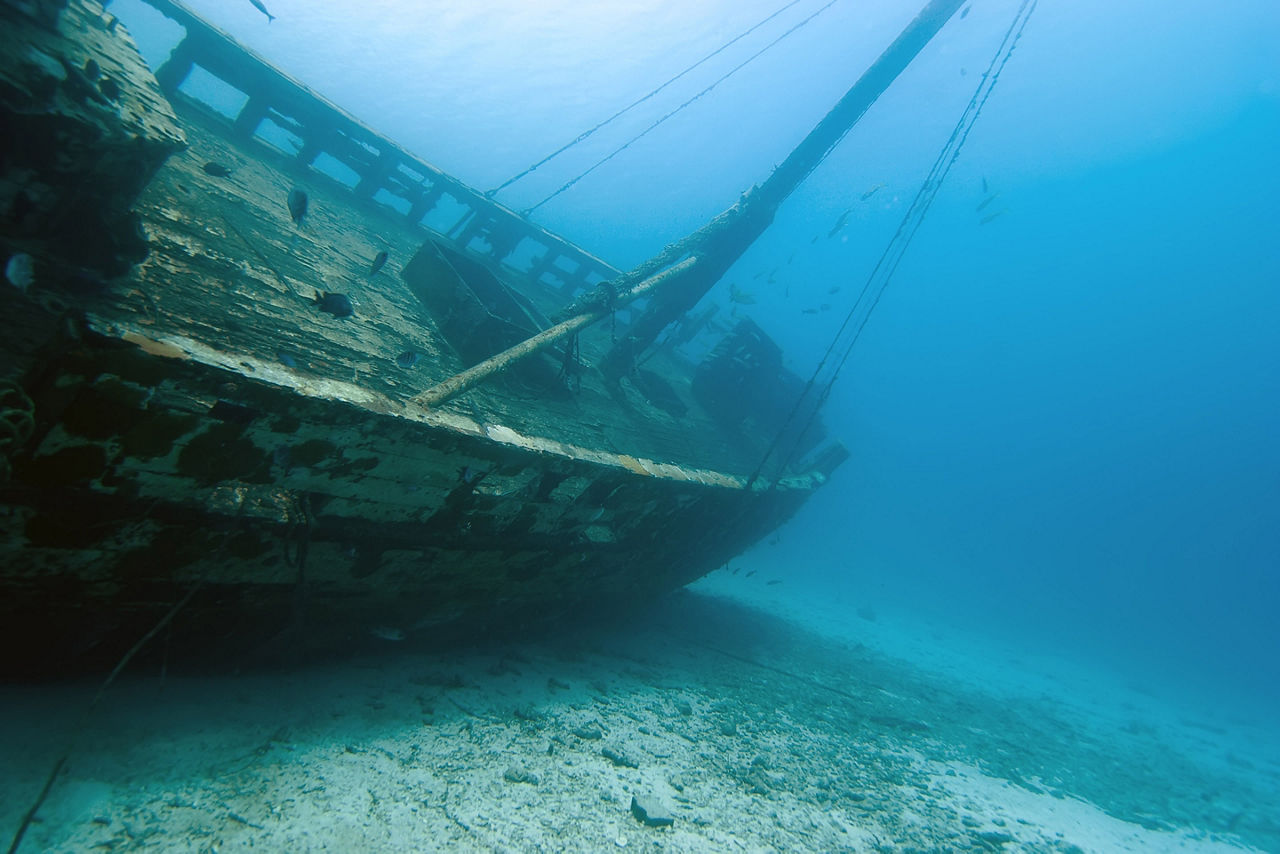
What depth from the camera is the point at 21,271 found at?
6.75 feet

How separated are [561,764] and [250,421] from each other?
3626 mm

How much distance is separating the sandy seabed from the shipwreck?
1.33 ft

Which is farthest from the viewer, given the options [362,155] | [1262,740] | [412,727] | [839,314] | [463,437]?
[839,314]

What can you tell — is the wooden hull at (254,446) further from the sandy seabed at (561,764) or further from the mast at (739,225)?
the mast at (739,225)

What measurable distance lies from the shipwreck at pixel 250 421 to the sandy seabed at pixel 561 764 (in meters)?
0.41

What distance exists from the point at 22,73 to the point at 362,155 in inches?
284

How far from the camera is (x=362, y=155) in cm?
811

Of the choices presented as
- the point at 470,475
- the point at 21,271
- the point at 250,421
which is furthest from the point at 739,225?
the point at 21,271

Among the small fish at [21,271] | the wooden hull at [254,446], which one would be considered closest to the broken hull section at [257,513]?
the wooden hull at [254,446]

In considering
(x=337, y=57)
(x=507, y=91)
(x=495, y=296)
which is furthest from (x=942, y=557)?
(x=337, y=57)

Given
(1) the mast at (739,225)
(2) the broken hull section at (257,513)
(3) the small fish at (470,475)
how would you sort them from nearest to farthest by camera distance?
(2) the broken hull section at (257,513) → (3) the small fish at (470,475) → (1) the mast at (739,225)

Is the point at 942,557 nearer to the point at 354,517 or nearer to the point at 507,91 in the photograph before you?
the point at 354,517

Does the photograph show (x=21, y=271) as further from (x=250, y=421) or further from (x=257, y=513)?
(x=257, y=513)

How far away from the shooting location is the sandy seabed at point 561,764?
112 inches
